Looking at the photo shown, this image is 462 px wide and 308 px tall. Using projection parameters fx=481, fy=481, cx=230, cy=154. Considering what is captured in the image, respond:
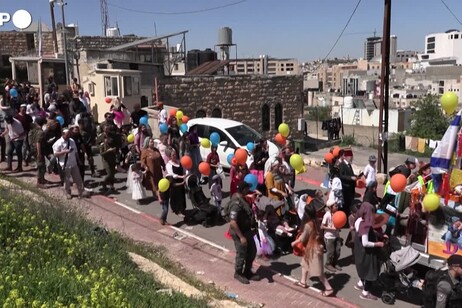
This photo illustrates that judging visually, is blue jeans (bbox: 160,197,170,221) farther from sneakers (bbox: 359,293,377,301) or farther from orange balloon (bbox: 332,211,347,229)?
sneakers (bbox: 359,293,377,301)

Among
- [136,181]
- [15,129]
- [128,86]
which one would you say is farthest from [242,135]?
[128,86]

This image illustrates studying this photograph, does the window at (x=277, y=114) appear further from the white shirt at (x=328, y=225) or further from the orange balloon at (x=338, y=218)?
the orange balloon at (x=338, y=218)

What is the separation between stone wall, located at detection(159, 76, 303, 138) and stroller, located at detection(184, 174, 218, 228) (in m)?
12.7

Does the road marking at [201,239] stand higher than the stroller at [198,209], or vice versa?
the stroller at [198,209]

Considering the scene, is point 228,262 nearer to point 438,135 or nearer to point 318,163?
point 318,163

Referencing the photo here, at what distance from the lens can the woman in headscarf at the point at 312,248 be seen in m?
7.20

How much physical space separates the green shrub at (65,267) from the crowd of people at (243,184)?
6.42ft

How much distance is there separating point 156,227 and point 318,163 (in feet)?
24.1

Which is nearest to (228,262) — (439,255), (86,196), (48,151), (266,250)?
(266,250)

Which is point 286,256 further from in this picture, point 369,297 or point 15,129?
point 15,129

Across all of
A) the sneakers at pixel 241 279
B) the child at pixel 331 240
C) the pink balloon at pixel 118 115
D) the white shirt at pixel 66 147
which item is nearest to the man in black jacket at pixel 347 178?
the child at pixel 331 240

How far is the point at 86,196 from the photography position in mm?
11148

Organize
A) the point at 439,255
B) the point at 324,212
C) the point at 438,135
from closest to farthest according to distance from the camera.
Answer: the point at 439,255 → the point at 324,212 → the point at 438,135

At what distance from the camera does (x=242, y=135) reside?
13.6 metres
